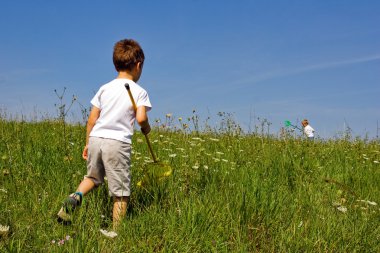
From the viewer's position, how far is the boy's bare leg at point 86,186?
3863mm

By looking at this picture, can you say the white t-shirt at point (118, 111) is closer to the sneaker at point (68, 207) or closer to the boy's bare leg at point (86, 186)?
the boy's bare leg at point (86, 186)

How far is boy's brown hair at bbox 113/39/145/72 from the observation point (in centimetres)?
411

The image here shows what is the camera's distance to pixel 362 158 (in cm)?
768

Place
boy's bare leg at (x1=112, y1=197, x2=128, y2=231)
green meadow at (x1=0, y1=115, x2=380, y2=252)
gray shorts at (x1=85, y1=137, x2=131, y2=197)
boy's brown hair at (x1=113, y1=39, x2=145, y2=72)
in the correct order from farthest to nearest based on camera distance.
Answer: boy's brown hair at (x1=113, y1=39, x2=145, y2=72)
gray shorts at (x1=85, y1=137, x2=131, y2=197)
boy's bare leg at (x1=112, y1=197, x2=128, y2=231)
green meadow at (x1=0, y1=115, x2=380, y2=252)

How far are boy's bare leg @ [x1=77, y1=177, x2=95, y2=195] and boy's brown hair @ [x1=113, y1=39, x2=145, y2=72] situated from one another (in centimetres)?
109

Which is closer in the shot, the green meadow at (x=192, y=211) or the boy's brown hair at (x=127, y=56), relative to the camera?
the green meadow at (x=192, y=211)

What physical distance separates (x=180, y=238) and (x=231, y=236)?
0.41 meters

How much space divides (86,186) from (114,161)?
0.37 metres

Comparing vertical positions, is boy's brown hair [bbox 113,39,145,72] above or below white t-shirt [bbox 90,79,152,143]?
above

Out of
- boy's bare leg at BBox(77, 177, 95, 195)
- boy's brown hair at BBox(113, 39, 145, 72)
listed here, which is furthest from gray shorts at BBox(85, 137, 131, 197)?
boy's brown hair at BBox(113, 39, 145, 72)

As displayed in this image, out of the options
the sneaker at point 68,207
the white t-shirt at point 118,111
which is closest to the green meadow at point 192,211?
the sneaker at point 68,207

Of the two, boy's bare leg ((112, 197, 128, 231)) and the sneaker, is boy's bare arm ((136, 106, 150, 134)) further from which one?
the sneaker

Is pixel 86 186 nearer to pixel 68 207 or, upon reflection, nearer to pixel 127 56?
pixel 68 207

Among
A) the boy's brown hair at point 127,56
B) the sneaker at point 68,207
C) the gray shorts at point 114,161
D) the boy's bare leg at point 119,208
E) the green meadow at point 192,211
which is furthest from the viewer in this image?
the boy's brown hair at point 127,56
